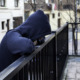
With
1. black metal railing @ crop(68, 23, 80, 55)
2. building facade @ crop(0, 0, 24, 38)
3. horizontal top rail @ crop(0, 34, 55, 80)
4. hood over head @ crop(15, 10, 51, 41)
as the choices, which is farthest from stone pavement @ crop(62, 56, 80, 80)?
building facade @ crop(0, 0, 24, 38)

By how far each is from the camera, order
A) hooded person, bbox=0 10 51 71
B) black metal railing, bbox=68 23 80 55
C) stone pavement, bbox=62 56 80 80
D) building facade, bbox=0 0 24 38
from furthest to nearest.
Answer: building facade, bbox=0 0 24 38
black metal railing, bbox=68 23 80 55
stone pavement, bbox=62 56 80 80
hooded person, bbox=0 10 51 71

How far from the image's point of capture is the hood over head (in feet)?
6.73

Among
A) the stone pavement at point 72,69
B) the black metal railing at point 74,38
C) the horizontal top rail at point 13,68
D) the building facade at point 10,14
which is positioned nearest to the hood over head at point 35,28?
the horizontal top rail at point 13,68

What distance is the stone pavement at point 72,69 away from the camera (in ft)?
14.6

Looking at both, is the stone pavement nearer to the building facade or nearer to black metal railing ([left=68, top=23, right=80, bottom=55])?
black metal railing ([left=68, top=23, right=80, bottom=55])

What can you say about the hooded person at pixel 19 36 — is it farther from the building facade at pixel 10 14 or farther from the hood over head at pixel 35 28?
the building facade at pixel 10 14

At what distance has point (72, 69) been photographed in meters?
5.02

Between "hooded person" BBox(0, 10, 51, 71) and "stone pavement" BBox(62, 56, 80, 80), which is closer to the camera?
"hooded person" BBox(0, 10, 51, 71)

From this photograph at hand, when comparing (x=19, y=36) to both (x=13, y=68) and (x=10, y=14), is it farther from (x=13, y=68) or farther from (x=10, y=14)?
(x=10, y=14)

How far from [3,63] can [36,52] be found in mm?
328

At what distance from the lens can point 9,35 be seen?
2008 mm

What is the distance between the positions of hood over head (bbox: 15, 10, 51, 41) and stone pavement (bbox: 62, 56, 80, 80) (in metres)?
2.37

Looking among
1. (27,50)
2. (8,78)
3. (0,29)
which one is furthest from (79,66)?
(0,29)

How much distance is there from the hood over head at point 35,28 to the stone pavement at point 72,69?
237cm
